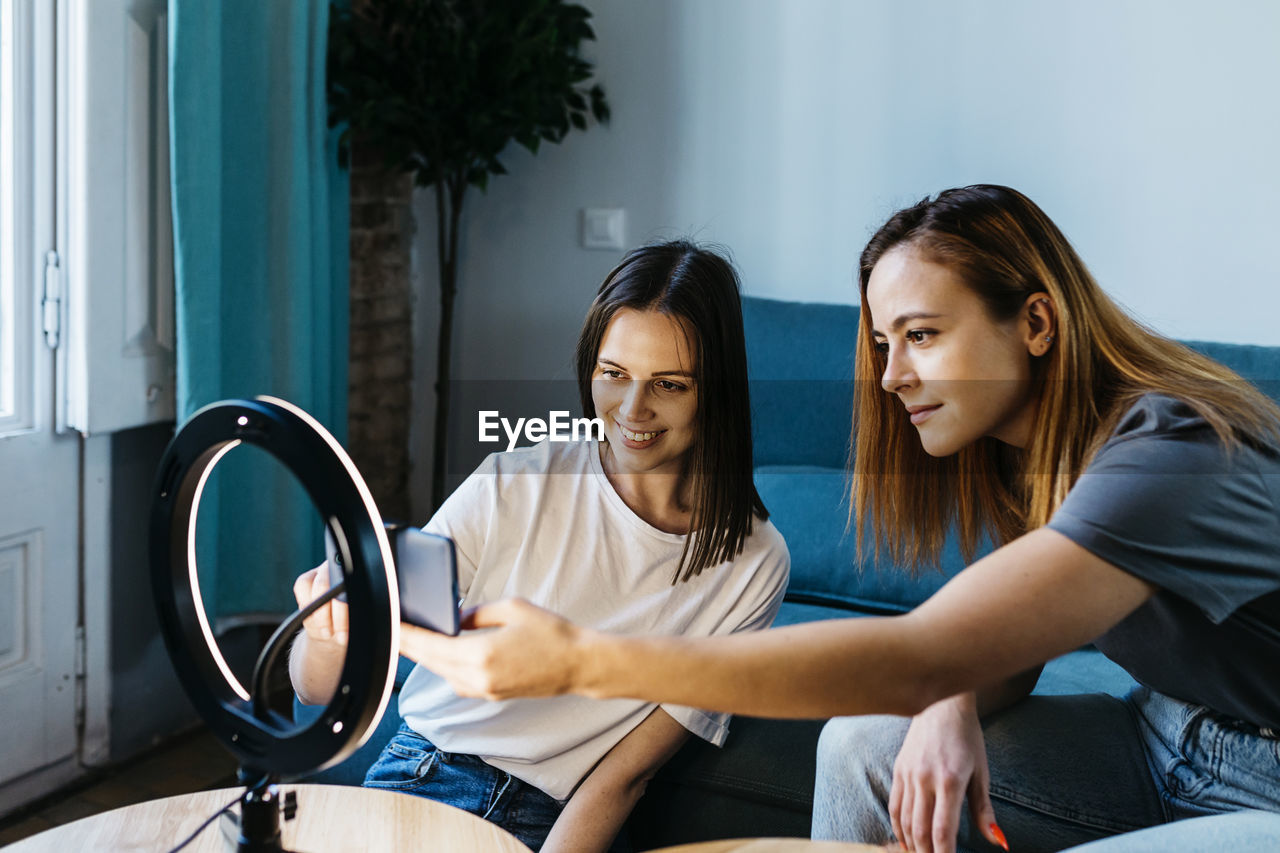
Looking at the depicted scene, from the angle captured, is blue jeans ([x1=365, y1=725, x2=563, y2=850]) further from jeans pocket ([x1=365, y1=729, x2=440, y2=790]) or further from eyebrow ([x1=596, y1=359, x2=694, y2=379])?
eyebrow ([x1=596, y1=359, x2=694, y2=379])

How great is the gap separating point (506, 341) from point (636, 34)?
0.79 metres

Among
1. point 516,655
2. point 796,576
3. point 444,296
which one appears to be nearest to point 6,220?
point 444,296

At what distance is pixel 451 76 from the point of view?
2.37 meters

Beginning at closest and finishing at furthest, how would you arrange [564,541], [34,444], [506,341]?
[564,541] → [34,444] → [506,341]

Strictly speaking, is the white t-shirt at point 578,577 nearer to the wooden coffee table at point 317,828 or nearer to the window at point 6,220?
the wooden coffee table at point 317,828

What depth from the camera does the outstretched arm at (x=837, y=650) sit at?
30.0 inches

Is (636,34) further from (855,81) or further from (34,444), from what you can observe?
(34,444)

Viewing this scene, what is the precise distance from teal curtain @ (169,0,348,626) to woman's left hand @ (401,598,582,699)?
1.43m

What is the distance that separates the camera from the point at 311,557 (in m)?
2.41

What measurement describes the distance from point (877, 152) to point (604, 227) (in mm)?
659

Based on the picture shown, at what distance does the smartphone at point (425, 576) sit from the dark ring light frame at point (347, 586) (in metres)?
0.02

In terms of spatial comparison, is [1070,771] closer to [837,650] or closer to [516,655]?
[837,650]

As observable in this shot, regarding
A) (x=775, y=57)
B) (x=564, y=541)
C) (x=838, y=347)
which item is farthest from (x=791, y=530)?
(x=775, y=57)

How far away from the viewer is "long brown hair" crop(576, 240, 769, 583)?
1.36 m
